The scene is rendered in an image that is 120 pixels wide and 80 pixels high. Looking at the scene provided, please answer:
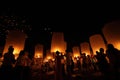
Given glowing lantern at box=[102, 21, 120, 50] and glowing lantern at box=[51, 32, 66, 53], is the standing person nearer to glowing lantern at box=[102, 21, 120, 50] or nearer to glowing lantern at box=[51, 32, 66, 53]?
glowing lantern at box=[51, 32, 66, 53]

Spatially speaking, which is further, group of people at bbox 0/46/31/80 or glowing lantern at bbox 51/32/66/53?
glowing lantern at bbox 51/32/66/53

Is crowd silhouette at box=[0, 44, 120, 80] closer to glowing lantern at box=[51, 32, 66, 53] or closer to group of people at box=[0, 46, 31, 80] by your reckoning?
group of people at box=[0, 46, 31, 80]

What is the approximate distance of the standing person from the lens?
3.42 meters

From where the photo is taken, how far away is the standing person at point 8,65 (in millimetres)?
3421

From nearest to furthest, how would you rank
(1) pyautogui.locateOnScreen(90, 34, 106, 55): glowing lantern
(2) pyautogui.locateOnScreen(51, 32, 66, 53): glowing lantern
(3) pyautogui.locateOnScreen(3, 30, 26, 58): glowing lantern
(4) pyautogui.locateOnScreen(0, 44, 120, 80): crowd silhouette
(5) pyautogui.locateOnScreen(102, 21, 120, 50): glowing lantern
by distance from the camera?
(4) pyautogui.locateOnScreen(0, 44, 120, 80): crowd silhouette → (5) pyautogui.locateOnScreen(102, 21, 120, 50): glowing lantern → (3) pyautogui.locateOnScreen(3, 30, 26, 58): glowing lantern → (2) pyautogui.locateOnScreen(51, 32, 66, 53): glowing lantern → (1) pyautogui.locateOnScreen(90, 34, 106, 55): glowing lantern

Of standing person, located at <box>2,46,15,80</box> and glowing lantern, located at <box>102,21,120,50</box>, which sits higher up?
glowing lantern, located at <box>102,21,120,50</box>

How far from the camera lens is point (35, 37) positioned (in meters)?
8.07

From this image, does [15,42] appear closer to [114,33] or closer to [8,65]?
[8,65]

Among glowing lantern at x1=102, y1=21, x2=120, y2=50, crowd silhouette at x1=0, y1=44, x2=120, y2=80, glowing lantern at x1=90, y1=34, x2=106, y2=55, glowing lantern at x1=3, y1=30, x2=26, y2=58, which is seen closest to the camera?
crowd silhouette at x1=0, y1=44, x2=120, y2=80

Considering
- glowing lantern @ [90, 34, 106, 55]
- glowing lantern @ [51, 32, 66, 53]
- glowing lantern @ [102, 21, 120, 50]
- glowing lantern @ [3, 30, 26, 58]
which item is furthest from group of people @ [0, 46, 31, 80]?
glowing lantern @ [102, 21, 120, 50]

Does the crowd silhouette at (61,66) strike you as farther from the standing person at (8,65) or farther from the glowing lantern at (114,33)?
the glowing lantern at (114,33)

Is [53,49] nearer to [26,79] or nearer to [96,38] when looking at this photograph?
[26,79]

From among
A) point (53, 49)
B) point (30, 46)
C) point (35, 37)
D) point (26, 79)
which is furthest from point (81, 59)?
point (30, 46)

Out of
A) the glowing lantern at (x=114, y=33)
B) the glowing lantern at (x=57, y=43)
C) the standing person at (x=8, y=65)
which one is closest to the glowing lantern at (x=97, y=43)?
the glowing lantern at (x=114, y=33)
